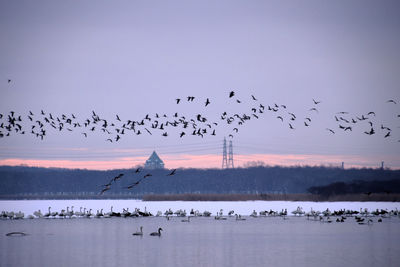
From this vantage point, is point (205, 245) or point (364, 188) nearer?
point (205, 245)

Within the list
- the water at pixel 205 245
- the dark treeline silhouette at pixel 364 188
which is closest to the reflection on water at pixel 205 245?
the water at pixel 205 245

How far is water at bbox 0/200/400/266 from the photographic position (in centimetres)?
2748

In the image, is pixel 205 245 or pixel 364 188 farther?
pixel 364 188

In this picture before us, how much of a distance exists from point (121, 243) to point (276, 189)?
90957 millimetres

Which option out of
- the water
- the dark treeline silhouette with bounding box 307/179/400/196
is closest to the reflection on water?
the water

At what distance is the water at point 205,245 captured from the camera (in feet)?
90.2

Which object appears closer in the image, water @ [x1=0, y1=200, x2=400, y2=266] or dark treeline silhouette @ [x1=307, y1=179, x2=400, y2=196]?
water @ [x1=0, y1=200, x2=400, y2=266]

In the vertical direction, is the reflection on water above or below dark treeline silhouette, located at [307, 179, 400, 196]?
below

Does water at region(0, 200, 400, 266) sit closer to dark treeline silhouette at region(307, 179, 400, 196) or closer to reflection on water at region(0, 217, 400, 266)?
reflection on water at region(0, 217, 400, 266)

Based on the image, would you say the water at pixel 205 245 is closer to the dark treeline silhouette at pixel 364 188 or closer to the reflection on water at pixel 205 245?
the reflection on water at pixel 205 245

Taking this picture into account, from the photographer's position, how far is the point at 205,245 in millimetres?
33625

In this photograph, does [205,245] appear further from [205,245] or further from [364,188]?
[364,188]

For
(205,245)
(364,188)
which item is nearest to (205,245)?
(205,245)

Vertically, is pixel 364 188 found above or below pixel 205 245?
above
